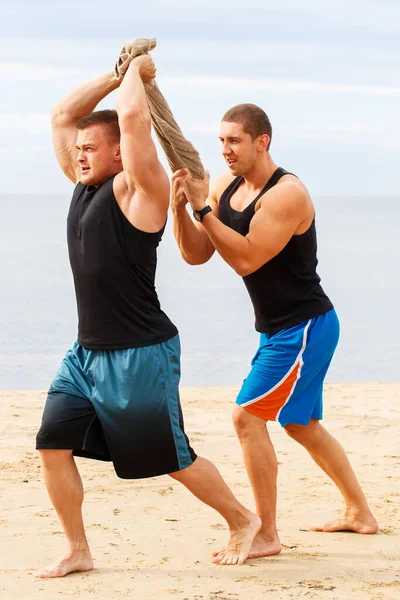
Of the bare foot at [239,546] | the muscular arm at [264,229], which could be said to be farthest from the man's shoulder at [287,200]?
the bare foot at [239,546]

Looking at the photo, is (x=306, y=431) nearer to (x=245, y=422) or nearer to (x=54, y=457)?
(x=245, y=422)

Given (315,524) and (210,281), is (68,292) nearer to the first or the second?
(210,281)

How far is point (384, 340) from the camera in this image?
1647cm

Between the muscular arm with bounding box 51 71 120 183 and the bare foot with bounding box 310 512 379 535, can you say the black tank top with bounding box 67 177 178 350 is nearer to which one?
the muscular arm with bounding box 51 71 120 183

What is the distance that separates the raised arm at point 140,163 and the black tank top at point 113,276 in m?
0.07

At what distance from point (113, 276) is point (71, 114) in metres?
0.94

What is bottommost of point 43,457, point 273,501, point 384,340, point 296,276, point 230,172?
point 384,340

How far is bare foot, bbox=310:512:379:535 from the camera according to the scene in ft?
17.7

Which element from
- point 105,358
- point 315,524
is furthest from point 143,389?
point 315,524

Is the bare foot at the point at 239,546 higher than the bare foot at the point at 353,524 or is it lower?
higher

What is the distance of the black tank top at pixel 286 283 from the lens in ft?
16.7

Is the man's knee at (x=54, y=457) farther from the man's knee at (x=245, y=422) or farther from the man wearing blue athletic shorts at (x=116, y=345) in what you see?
the man's knee at (x=245, y=422)

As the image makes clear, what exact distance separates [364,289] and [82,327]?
19.2 m

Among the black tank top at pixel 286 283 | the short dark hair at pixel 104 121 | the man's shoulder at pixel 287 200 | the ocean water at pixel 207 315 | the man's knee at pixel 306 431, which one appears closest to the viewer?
the short dark hair at pixel 104 121
